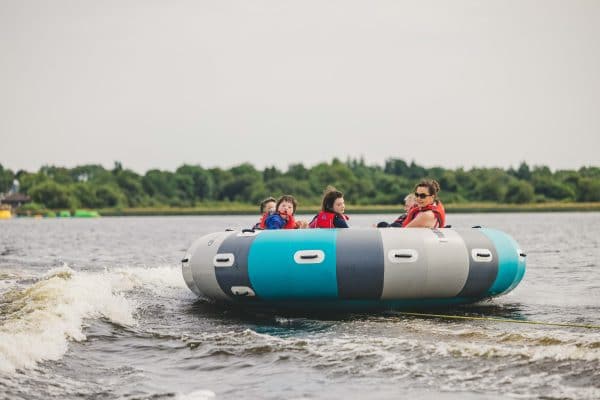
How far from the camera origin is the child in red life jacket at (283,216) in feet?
30.0

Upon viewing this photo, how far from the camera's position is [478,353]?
6.19 meters

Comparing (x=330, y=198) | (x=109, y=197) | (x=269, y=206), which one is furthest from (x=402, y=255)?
(x=109, y=197)

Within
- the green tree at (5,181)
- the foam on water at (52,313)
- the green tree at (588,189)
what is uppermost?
the green tree at (5,181)

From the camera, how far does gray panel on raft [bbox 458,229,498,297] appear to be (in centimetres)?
821

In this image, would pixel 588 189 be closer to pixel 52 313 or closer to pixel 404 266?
pixel 404 266

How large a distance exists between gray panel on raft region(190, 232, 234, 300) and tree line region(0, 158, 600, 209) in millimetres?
66292

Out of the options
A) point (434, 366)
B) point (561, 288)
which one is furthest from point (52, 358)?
point (561, 288)

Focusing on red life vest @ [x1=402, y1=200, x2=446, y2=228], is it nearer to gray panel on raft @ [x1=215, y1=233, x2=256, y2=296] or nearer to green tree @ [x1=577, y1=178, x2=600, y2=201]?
gray panel on raft @ [x1=215, y1=233, x2=256, y2=296]

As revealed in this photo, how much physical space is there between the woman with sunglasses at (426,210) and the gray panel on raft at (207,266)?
2165mm

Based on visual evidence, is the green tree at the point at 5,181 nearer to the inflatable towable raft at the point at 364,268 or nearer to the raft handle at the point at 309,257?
the inflatable towable raft at the point at 364,268

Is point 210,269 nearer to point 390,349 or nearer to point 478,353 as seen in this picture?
point 390,349

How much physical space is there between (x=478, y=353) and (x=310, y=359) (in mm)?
1400

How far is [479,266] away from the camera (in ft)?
26.9

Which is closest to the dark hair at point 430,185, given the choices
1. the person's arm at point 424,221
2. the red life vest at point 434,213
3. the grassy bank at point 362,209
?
the red life vest at point 434,213
